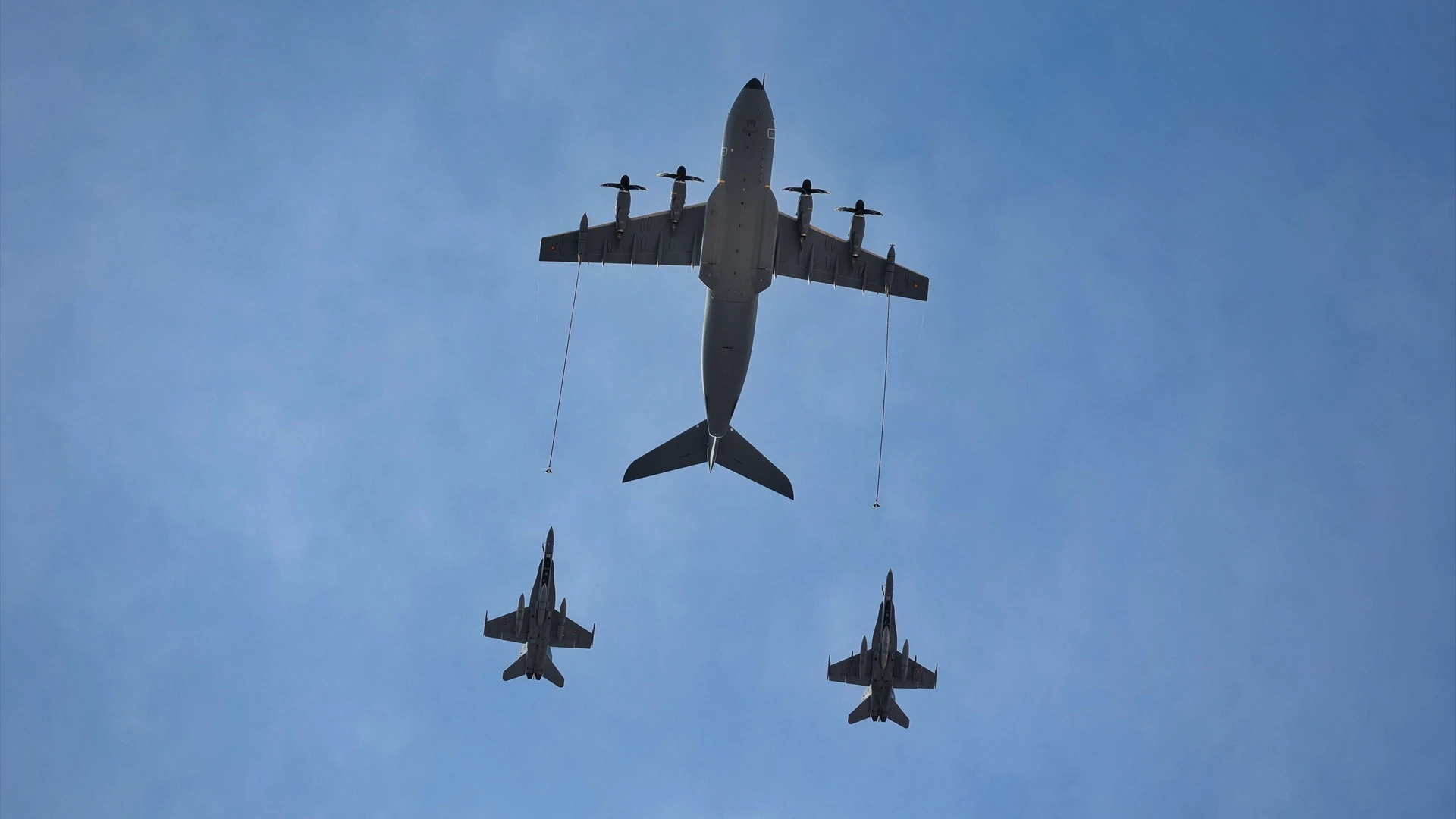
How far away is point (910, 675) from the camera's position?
5544 centimetres

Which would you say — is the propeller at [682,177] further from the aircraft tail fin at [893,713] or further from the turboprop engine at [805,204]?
the aircraft tail fin at [893,713]

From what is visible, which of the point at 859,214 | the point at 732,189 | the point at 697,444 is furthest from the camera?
the point at 697,444

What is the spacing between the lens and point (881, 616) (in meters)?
55.5

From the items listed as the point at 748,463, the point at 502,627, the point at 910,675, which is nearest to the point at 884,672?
the point at 910,675

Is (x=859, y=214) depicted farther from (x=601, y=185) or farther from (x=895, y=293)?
(x=601, y=185)

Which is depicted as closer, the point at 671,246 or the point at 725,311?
the point at 725,311

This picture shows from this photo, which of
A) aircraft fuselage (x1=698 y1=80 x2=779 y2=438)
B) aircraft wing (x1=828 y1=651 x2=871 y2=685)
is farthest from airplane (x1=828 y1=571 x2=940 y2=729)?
aircraft fuselage (x1=698 y1=80 x2=779 y2=438)

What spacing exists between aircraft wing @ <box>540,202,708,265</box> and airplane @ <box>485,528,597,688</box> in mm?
13361

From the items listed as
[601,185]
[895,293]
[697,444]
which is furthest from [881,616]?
[601,185]

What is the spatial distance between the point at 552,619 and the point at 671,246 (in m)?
18.6

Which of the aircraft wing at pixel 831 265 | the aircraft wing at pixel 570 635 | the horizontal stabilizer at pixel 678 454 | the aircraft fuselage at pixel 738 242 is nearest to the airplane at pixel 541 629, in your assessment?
the aircraft wing at pixel 570 635

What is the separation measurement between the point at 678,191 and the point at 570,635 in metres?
22.5

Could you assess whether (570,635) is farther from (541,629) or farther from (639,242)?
(639,242)

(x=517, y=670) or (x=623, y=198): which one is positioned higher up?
(x=623, y=198)
